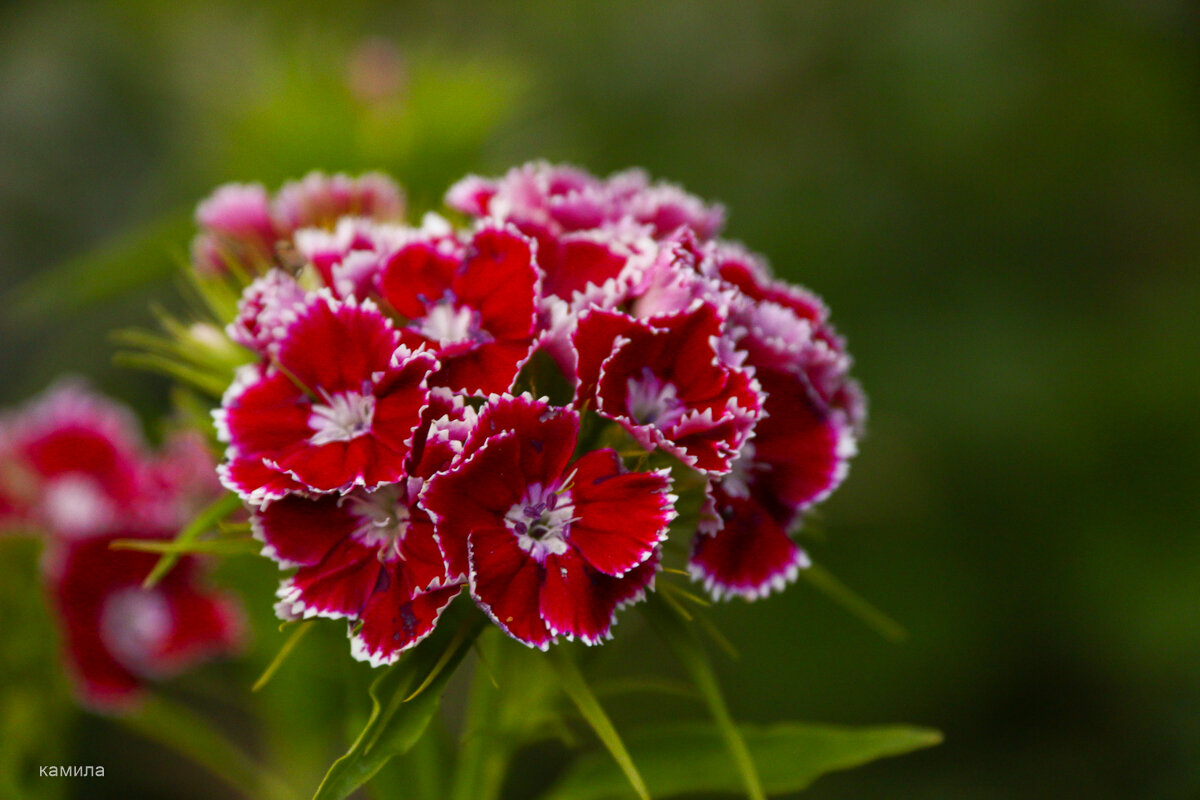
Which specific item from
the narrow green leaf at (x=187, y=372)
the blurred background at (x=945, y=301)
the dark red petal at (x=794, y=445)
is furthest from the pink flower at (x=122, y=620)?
the blurred background at (x=945, y=301)

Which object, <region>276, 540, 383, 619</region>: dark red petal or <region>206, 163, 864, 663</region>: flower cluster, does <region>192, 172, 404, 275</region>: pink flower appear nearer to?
<region>206, 163, 864, 663</region>: flower cluster

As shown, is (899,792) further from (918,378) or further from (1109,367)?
(1109,367)

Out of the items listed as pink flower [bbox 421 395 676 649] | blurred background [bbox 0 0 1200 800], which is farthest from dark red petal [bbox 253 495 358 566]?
blurred background [bbox 0 0 1200 800]

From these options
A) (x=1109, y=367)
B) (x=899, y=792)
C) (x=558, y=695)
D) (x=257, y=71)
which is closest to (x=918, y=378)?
(x=1109, y=367)

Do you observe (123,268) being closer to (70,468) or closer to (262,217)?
(70,468)

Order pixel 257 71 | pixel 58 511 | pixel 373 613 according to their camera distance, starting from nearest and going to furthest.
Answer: pixel 373 613
pixel 58 511
pixel 257 71

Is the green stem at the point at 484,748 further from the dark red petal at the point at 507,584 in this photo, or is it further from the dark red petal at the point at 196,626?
the dark red petal at the point at 196,626
